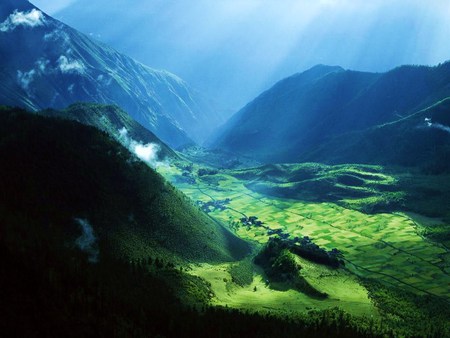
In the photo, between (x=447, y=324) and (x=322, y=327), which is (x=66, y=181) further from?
(x=447, y=324)

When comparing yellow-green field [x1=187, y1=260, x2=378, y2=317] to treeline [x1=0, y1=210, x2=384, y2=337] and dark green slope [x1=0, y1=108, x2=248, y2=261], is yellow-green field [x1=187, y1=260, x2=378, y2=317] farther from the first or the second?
dark green slope [x1=0, y1=108, x2=248, y2=261]

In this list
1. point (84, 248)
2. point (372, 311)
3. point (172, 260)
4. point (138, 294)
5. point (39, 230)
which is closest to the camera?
point (138, 294)

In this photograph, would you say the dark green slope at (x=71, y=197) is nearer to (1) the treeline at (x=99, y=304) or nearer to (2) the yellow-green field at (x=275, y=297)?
(1) the treeline at (x=99, y=304)

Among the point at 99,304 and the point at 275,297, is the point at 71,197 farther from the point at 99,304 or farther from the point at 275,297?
the point at 275,297

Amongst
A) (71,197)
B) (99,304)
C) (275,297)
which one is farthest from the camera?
(275,297)

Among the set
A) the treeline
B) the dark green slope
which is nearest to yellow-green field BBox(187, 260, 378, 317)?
the treeline

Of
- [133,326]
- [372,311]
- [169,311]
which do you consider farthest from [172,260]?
[372,311]

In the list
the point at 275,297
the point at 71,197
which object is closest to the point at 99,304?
the point at 71,197

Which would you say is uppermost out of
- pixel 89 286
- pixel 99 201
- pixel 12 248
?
pixel 99 201

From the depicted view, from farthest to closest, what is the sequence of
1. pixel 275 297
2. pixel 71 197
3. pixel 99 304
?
1. pixel 275 297
2. pixel 71 197
3. pixel 99 304

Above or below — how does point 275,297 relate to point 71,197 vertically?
below

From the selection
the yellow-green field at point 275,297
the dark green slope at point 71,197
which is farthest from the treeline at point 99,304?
the yellow-green field at point 275,297
